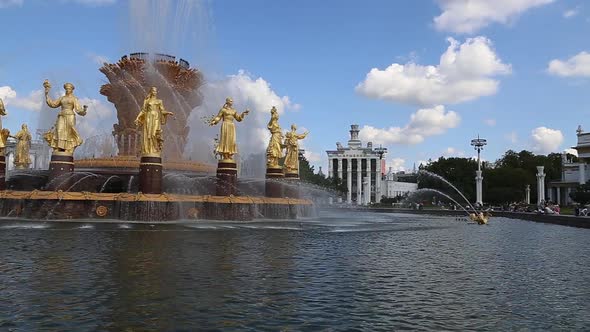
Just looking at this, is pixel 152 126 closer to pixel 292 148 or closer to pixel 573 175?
pixel 292 148

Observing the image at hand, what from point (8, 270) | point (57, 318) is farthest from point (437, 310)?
point (8, 270)

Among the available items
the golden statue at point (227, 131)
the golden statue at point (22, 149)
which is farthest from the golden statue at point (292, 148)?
the golden statue at point (22, 149)

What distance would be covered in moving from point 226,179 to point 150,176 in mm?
3903

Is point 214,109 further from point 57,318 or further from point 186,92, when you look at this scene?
point 57,318

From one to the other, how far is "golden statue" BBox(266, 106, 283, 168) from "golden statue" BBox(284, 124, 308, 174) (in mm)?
1557

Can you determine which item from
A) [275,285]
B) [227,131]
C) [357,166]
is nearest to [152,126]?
[227,131]

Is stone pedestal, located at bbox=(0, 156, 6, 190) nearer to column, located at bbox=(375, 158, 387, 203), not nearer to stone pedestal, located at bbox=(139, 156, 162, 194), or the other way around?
stone pedestal, located at bbox=(139, 156, 162, 194)

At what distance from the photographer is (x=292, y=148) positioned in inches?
1313

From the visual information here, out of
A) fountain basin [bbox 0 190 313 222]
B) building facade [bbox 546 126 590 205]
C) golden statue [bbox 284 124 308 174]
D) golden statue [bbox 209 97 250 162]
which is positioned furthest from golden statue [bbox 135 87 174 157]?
building facade [bbox 546 126 590 205]

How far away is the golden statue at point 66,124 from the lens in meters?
22.9

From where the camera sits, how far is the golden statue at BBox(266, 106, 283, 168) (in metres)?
30.6

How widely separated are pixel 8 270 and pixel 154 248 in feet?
12.9

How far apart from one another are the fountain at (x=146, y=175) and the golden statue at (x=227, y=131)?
0.17 feet

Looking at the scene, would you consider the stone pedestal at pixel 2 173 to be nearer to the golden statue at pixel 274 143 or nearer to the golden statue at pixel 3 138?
the golden statue at pixel 3 138
